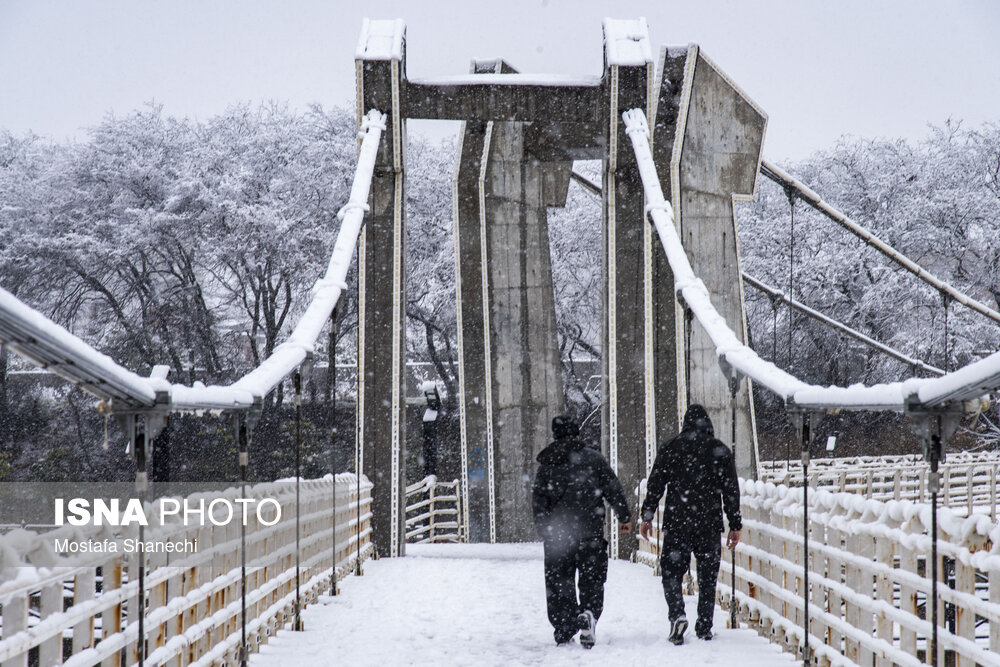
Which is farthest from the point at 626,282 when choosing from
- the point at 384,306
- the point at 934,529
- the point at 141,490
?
the point at 141,490

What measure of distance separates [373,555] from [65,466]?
1533cm

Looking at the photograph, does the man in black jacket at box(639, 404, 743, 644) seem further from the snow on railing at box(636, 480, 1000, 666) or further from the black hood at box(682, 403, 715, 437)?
the snow on railing at box(636, 480, 1000, 666)

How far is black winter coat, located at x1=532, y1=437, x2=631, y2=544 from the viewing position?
606 centimetres

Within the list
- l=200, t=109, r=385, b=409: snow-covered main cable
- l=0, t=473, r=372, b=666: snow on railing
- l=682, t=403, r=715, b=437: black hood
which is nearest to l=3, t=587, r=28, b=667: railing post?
l=0, t=473, r=372, b=666: snow on railing

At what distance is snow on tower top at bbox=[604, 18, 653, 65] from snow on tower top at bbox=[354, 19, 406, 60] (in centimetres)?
218

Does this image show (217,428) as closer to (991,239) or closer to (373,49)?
(373,49)

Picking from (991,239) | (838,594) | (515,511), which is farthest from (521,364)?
(991,239)

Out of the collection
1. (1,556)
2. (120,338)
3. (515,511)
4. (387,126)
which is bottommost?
(515,511)

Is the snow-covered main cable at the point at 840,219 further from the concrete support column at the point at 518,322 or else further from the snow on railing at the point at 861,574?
the snow on railing at the point at 861,574

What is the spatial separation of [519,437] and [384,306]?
179 inches

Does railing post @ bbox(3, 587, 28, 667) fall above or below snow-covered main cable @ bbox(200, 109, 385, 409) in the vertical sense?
below

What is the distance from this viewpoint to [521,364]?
15219mm

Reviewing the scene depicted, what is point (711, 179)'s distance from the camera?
12250 mm

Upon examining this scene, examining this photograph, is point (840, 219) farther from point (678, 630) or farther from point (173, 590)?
point (173, 590)
